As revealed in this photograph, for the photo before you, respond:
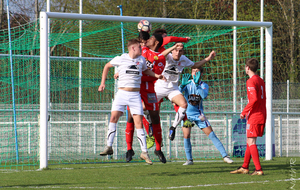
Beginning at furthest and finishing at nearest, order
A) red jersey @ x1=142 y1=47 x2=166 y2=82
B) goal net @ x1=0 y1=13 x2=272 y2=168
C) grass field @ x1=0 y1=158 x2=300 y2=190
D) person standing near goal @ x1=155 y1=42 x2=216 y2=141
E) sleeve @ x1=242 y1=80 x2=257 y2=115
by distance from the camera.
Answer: goal net @ x1=0 y1=13 x2=272 y2=168 → person standing near goal @ x1=155 y1=42 x2=216 y2=141 → red jersey @ x1=142 y1=47 x2=166 y2=82 → sleeve @ x1=242 y1=80 x2=257 y2=115 → grass field @ x1=0 y1=158 x2=300 y2=190

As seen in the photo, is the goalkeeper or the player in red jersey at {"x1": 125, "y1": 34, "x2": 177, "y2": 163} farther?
the goalkeeper

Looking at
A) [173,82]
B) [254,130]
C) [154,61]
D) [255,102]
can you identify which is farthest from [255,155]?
[154,61]

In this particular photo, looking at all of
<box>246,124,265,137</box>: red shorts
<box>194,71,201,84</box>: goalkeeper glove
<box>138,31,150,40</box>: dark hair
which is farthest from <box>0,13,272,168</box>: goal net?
<box>246,124,265,137</box>: red shorts

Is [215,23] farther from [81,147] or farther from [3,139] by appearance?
[3,139]

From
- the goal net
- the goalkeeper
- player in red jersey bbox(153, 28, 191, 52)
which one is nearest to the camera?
player in red jersey bbox(153, 28, 191, 52)

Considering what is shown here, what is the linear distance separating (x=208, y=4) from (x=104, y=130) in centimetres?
991

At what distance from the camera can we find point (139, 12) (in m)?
18.0

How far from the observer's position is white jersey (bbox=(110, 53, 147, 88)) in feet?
21.3

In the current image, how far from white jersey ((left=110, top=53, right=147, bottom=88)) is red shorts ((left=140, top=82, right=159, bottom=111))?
0.52m

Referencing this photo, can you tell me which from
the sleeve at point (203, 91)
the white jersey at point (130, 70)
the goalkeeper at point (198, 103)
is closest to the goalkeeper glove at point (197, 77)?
the goalkeeper at point (198, 103)

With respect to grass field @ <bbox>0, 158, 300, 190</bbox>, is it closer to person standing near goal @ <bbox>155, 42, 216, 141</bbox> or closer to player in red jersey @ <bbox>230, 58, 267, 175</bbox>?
player in red jersey @ <bbox>230, 58, 267, 175</bbox>

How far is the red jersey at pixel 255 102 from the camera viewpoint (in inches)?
256

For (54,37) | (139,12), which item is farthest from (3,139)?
(139,12)

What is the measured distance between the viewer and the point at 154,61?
6984 mm
